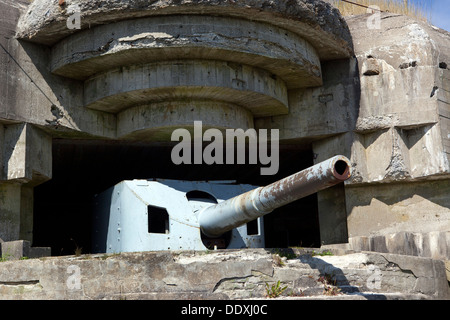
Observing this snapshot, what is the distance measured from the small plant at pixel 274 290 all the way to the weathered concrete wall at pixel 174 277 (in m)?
0.05

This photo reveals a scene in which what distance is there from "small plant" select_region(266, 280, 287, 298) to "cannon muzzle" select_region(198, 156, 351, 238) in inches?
34.1

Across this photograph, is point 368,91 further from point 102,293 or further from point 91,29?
point 102,293

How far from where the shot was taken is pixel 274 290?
8094 mm

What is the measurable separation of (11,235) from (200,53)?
12.4 feet

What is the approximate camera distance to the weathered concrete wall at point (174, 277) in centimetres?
802

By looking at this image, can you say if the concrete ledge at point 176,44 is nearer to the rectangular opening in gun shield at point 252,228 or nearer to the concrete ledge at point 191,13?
the concrete ledge at point 191,13

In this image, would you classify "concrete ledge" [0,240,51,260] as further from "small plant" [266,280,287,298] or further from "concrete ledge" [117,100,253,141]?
"small plant" [266,280,287,298]

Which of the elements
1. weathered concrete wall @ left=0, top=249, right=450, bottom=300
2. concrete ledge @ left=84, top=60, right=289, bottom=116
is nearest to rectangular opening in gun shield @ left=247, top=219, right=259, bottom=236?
concrete ledge @ left=84, top=60, right=289, bottom=116

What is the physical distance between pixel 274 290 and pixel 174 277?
1147mm

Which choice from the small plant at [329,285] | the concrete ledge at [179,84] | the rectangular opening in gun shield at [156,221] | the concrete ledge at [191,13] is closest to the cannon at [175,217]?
the small plant at [329,285]

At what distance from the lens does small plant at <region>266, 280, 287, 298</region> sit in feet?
26.5

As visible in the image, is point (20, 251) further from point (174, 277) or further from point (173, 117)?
point (173, 117)

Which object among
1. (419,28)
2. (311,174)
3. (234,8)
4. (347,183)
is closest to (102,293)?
(311,174)

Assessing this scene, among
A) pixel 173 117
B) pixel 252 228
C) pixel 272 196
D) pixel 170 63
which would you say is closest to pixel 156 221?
pixel 252 228
